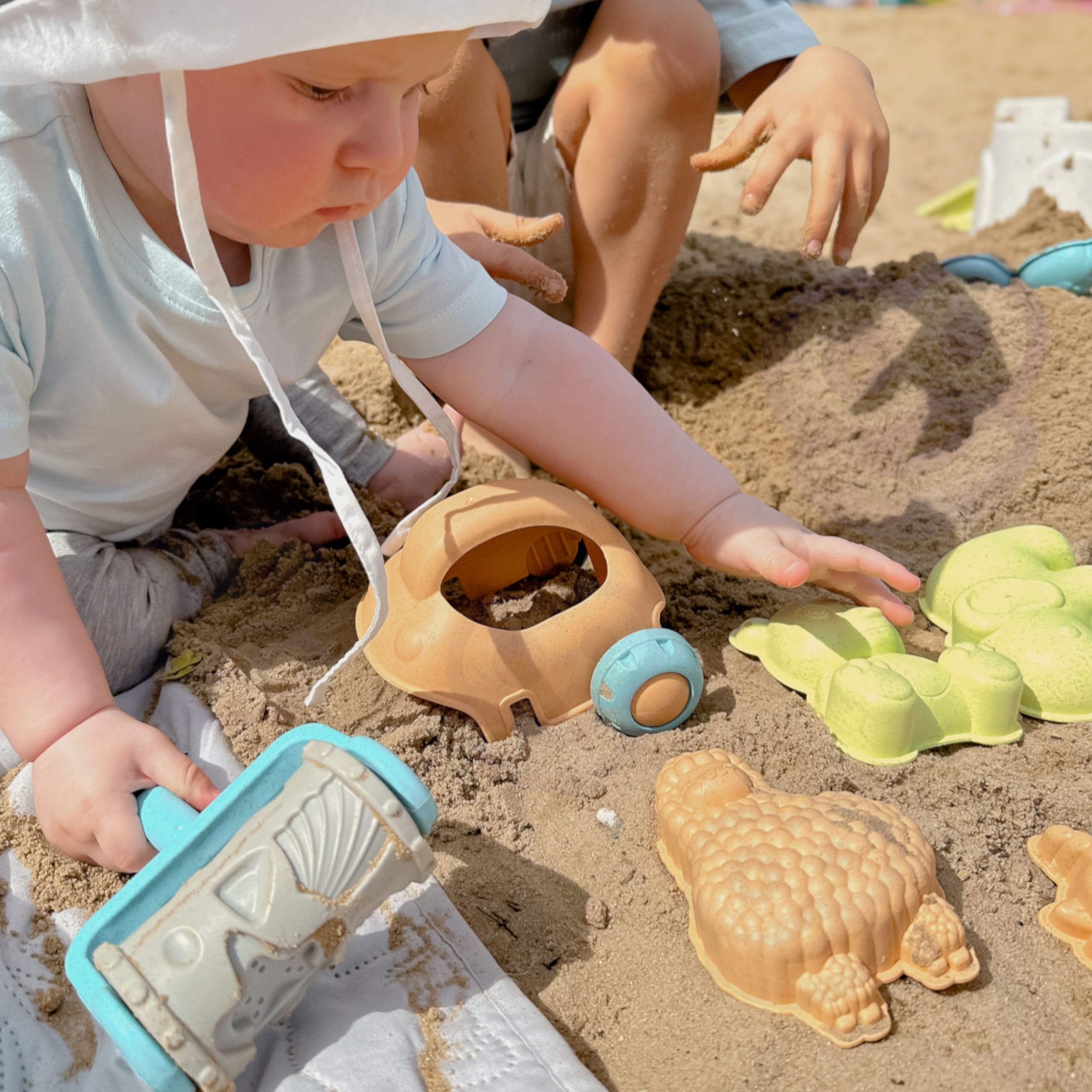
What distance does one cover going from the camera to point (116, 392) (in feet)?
3.66

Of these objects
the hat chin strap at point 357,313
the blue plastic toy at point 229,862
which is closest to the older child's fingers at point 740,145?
the hat chin strap at point 357,313

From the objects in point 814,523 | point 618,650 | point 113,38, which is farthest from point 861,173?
point 113,38

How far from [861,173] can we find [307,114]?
0.84 metres

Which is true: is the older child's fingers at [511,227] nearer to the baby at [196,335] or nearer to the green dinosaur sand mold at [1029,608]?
the baby at [196,335]

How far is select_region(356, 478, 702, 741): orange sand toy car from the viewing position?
1.12 meters

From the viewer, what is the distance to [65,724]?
3.14 ft

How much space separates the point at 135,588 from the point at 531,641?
476 millimetres

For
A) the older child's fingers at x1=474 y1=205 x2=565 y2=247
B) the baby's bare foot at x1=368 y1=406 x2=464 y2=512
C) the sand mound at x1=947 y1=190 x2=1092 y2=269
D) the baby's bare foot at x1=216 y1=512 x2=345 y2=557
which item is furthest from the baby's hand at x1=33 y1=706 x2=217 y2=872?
the sand mound at x1=947 y1=190 x2=1092 y2=269

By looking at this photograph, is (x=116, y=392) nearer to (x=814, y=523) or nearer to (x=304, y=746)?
(x=304, y=746)

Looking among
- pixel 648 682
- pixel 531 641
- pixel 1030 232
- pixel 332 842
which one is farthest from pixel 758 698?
pixel 1030 232

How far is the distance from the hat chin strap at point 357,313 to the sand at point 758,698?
171 millimetres

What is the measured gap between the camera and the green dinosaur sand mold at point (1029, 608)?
1.14 m

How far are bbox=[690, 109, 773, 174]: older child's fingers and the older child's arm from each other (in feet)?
3.00

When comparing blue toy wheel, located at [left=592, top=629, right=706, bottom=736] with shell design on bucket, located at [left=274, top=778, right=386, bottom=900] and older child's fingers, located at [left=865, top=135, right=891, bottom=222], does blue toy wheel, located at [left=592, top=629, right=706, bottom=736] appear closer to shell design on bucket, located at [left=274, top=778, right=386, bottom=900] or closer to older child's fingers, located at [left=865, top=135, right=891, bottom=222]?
shell design on bucket, located at [left=274, top=778, right=386, bottom=900]
